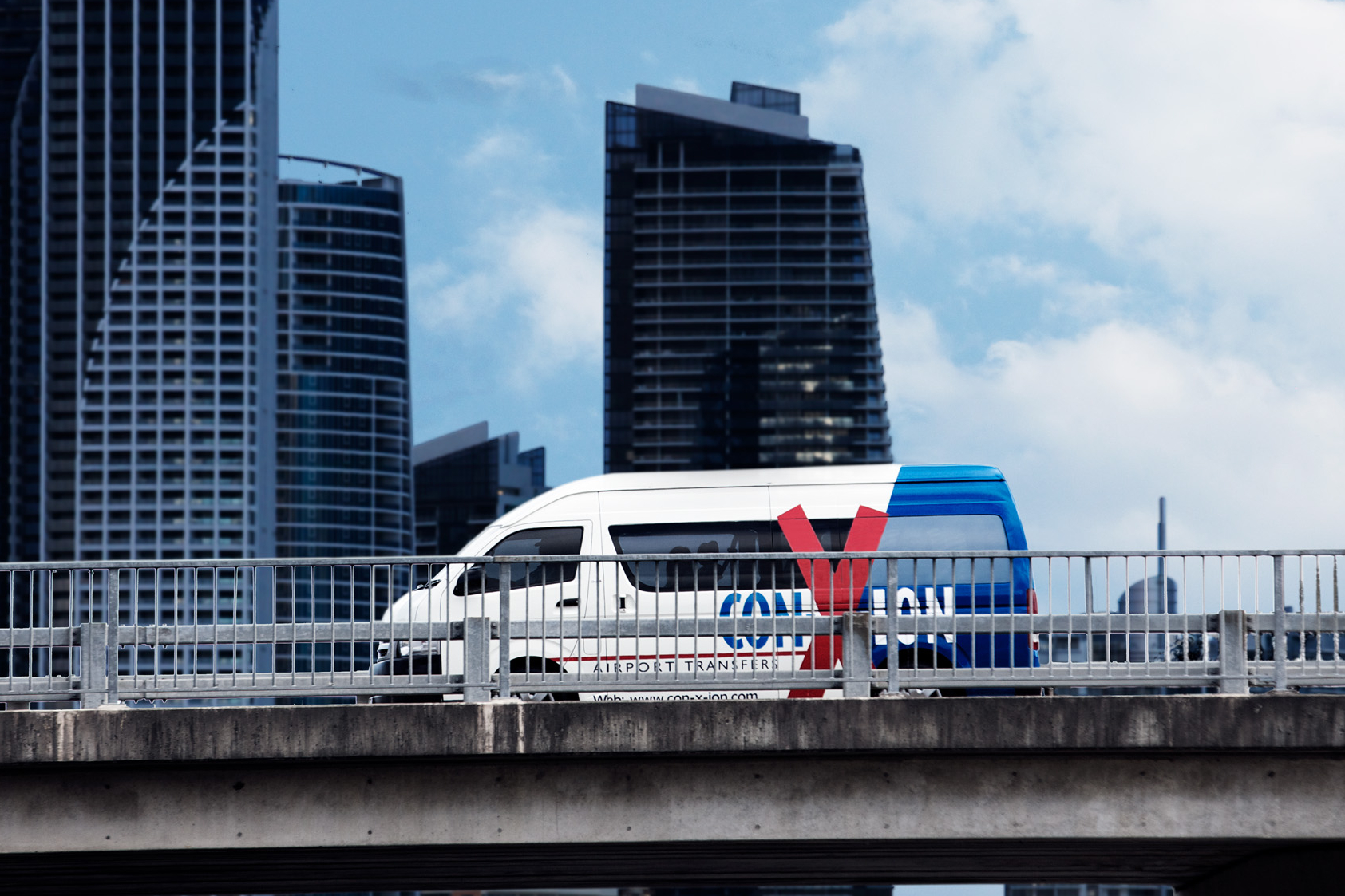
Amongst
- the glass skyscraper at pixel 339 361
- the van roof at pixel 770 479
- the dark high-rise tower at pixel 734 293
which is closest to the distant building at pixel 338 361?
the glass skyscraper at pixel 339 361

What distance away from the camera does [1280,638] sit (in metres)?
11.1

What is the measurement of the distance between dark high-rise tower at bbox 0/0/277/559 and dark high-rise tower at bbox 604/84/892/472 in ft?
120

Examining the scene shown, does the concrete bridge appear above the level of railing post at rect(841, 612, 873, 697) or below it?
below

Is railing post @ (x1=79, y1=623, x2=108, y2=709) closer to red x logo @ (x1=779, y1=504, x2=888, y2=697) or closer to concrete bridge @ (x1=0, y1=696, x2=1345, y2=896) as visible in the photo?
concrete bridge @ (x1=0, y1=696, x2=1345, y2=896)

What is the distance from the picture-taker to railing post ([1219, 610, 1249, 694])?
10891mm

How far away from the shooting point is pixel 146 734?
1052cm

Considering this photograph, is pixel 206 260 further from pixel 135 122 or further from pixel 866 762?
pixel 866 762

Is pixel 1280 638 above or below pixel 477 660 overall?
above

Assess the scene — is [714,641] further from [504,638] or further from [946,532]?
[946,532]

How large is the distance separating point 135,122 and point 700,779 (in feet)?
549

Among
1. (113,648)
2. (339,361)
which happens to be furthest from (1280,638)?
(339,361)

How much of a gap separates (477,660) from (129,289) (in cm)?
16495

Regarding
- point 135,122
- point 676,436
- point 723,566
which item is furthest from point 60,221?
point 723,566

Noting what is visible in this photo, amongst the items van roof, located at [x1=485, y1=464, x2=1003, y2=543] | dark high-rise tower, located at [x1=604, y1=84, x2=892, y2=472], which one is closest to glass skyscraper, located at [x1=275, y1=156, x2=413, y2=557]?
dark high-rise tower, located at [x1=604, y1=84, x2=892, y2=472]
